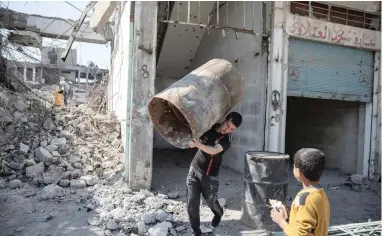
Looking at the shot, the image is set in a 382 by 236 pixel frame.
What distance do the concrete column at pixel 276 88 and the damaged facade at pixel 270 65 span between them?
2 cm

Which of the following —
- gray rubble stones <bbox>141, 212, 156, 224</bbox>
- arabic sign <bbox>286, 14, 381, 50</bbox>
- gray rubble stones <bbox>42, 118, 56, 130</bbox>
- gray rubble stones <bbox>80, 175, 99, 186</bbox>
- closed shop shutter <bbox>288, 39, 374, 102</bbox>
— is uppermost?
arabic sign <bbox>286, 14, 381, 50</bbox>

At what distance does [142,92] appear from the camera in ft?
15.8

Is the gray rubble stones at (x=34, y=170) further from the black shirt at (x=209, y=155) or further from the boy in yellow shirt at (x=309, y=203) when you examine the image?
the boy in yellow shirt at (x=309, y=203)

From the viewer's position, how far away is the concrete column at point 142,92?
4781mm

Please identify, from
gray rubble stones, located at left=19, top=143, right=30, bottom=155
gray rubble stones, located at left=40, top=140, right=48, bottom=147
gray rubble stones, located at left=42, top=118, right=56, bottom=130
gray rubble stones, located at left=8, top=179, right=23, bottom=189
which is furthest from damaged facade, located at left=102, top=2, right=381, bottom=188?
gray rubble stones, located at left=19, top=143, right=30, bottom=155

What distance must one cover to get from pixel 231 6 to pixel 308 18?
1.76m

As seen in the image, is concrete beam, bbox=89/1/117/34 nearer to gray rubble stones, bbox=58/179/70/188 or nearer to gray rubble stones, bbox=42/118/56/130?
gray rubble stones, bbox=42/118/56/130

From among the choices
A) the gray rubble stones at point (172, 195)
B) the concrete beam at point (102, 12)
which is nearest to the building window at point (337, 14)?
the concrete beam at point (102, 12)

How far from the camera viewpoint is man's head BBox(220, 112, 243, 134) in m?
3.21

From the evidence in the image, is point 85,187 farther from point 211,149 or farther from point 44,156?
point 211,149

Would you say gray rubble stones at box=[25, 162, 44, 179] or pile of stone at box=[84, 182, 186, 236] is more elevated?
gray rubble stones at box=[25, 162, 44, 179]

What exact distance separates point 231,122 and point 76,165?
338 cm

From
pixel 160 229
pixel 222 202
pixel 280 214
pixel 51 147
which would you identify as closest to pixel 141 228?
pixel 160 229

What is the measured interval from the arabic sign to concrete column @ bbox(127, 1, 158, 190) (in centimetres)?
296
